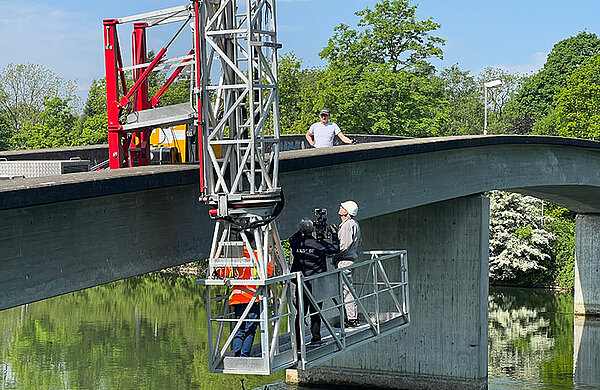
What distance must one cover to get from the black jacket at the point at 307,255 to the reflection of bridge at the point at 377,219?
179 cm

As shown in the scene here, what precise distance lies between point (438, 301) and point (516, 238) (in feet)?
80.5

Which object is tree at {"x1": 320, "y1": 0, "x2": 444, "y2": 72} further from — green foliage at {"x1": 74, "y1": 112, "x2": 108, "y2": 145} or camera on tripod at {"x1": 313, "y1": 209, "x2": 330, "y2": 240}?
camera on tripod at {"x1": 313, "y1": 209, "x2": 330, "y2": 240}

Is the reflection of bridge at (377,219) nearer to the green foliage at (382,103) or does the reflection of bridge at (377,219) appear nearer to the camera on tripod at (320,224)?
the camera on tripod at (320,224)

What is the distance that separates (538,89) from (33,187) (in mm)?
86789

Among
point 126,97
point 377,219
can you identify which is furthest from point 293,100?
point 126,97

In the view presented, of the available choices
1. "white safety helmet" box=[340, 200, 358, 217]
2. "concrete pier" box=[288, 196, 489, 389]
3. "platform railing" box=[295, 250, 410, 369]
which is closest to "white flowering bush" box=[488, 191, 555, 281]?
"concrete pier" box=[288, 196, 489, 389]

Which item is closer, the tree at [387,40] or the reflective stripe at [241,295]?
the reflective stripe at [241,295]

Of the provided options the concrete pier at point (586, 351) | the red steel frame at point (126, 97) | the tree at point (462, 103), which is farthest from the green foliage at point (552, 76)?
the red steel frame at point (126, 97)

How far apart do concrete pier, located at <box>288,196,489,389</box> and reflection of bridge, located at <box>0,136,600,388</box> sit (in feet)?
0.09

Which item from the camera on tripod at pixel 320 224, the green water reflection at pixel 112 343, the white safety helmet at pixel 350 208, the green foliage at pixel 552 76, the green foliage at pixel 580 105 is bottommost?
the green water reflection at pixel 112 343

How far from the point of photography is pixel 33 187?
10.3 meters

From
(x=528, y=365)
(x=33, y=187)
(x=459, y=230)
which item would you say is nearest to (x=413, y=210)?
(x=459, y=230)

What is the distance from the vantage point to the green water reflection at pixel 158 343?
25.7 metres

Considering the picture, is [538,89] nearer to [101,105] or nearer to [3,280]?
[101,105]
